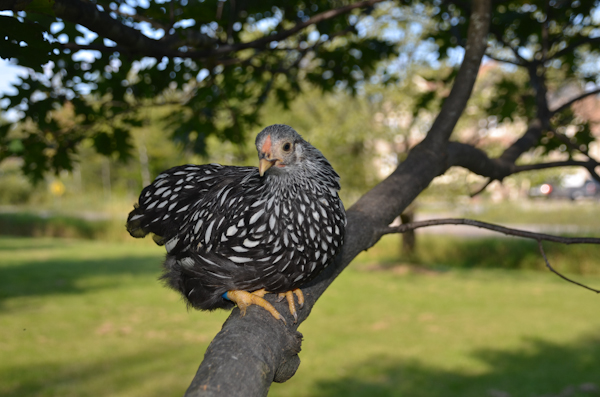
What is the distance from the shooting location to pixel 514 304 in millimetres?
9797

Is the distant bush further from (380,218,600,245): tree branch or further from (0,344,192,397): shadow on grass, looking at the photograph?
(380,218,600,245): tree branch

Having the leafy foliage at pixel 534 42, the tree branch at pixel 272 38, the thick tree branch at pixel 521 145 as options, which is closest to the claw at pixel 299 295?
the tree branch at pixel 272 38

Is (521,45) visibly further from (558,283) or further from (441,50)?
(558,283)

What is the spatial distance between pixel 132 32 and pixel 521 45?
13.3 ft

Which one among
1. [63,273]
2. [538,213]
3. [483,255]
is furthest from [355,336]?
[538,213]

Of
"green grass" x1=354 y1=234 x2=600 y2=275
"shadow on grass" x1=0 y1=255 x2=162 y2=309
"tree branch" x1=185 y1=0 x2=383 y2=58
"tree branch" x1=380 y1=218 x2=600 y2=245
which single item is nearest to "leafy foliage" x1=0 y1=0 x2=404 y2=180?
"tree branch" x1=185 y1=0 x2=383 y2=58

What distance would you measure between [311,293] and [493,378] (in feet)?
17.2

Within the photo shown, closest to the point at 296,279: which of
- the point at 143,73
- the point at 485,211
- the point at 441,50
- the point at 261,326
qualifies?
the point at 261,326

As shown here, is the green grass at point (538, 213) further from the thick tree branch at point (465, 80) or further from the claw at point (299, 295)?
the claw at point (299, 295)

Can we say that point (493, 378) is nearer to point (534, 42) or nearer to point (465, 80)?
point (534, 42)

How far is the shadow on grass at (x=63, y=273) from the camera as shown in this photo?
11062mm

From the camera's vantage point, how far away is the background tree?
6.22 feet

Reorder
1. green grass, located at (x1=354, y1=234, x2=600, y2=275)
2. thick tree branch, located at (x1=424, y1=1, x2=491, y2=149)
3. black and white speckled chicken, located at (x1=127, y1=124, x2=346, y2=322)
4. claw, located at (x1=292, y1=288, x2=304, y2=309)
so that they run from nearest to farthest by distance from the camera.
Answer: black and white speckled chicken, located at (x1=127, y1=124, x2=346, y2=322), claw, located at (x1=292, y1=288, x2=304, y2=309), thick tree branch, located at (x1=424, y1=1, x2=491, y2=149), green grass, located at (x1=354, y1=234, x2=600, y2=275)

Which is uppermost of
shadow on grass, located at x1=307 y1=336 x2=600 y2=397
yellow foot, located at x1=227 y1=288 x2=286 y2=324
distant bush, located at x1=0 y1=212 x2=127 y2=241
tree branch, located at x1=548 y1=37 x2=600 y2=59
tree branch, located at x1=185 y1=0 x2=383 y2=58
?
distant bush, located at x1=0 y1=212 x2=127 y2=241
